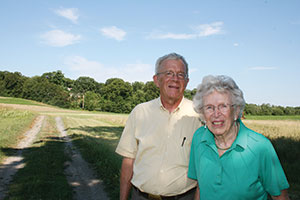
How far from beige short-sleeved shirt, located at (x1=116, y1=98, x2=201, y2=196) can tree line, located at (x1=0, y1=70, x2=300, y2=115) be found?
5931cm

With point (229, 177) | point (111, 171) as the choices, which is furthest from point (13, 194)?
point (229, 177)

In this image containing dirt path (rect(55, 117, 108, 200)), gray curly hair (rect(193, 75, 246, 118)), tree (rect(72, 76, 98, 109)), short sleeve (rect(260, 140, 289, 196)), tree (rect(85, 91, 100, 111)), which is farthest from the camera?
tree (rect(72, 76, 98, 109))

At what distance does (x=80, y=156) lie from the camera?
953 centimetres

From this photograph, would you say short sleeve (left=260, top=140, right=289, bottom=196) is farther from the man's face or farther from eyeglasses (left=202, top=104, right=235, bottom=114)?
the man's face

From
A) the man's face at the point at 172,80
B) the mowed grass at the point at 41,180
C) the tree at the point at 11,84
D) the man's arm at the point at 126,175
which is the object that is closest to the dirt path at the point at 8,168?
the mowed grass at the point at 41,180

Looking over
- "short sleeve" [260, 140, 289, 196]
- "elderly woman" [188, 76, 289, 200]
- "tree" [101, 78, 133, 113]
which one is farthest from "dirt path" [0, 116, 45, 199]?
"tree" [101, 78, 133, 113]

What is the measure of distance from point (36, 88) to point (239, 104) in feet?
305

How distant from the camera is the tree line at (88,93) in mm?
63787

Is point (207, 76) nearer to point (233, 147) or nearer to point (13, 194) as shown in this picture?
point (233, 147)

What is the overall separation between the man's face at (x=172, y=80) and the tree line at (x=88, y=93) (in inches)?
2332

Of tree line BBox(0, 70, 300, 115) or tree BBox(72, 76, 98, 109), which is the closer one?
tree line BBox(0, 70, 300, 115)

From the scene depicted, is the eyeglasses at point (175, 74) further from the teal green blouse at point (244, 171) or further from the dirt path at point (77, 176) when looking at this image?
the dirt path at point (77, 176)

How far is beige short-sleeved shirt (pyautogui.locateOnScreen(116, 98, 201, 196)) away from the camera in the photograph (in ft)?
8.29

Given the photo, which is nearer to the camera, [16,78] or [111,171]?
[111,171]
